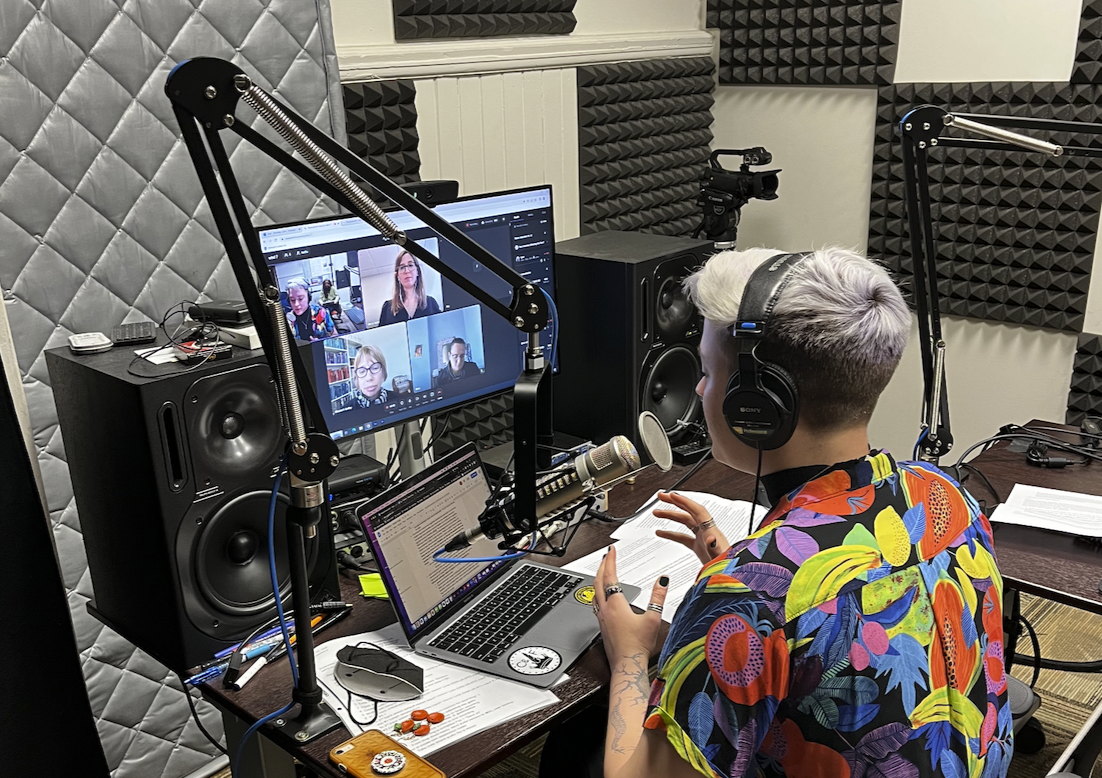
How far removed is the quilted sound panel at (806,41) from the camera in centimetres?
325

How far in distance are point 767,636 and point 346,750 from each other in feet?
1.90

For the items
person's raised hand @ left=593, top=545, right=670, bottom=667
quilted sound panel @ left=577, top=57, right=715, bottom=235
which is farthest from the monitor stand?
quilted sound panel @ left=577, top=57, right=715, bottom=235

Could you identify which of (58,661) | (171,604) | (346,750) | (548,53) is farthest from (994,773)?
(548,53)

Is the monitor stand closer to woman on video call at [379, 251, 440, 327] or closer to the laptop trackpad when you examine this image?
woman on video call at [379, 251, 440, 327]

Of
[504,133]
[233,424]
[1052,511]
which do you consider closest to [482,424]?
[504,133]

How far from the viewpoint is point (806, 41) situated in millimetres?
3430

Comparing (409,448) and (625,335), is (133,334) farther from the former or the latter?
(625,335)

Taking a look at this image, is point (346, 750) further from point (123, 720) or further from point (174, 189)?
point (174, 189)

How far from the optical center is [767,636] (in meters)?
1.01

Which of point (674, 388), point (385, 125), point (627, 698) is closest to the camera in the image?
point (627, 698)

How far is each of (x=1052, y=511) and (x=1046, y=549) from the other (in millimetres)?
152

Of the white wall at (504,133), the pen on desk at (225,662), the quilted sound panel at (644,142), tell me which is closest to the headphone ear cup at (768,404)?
the pen on desk at (225,662)

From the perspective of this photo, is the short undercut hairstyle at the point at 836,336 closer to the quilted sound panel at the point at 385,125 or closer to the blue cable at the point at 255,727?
the blue cable at the point at 255,727

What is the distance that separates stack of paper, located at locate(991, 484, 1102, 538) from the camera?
1.77m
